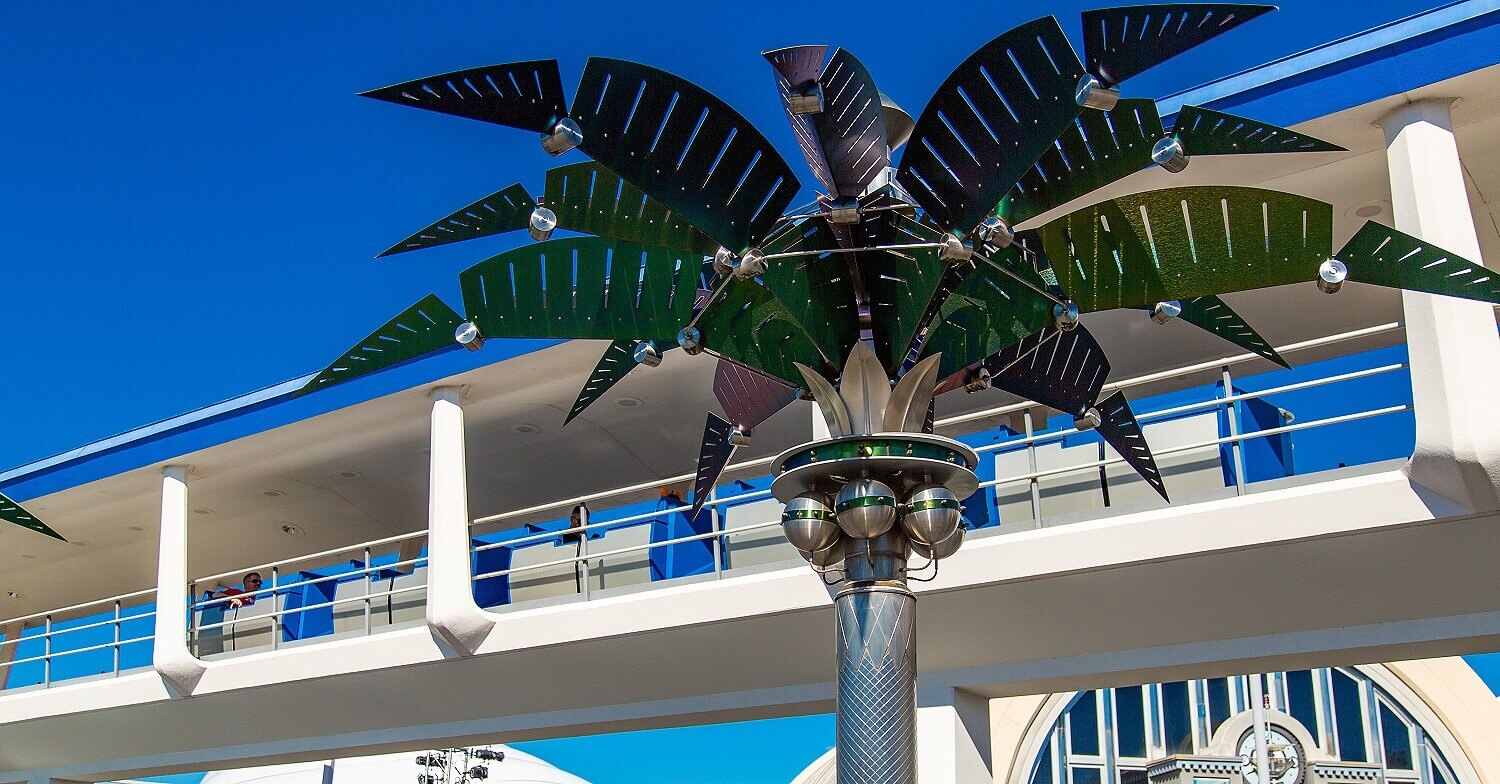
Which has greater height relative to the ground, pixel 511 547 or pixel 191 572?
pixel 191 572

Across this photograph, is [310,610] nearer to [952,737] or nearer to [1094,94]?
[952,737]

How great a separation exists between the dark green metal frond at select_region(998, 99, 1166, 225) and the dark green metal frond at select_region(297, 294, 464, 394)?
224 centimetres

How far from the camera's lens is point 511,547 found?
14.5 metres

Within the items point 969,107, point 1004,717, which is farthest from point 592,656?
point 1004,717

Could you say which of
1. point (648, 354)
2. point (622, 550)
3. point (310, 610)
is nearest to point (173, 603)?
point (310, 610)

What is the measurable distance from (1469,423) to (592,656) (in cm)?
731

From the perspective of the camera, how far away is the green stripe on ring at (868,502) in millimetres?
4762

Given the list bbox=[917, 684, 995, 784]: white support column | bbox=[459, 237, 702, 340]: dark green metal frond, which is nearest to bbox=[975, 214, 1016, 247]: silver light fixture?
bbox=[459, 237, 702, 340]: dark green metal frond

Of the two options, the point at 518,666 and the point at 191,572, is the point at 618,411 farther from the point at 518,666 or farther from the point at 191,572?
the point at 191,572

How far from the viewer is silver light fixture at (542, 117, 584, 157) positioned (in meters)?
4.39

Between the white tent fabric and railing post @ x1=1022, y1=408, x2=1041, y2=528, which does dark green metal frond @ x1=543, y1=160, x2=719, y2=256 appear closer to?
railing post @ x1=1022, y1=408, x2=1041, y2=528

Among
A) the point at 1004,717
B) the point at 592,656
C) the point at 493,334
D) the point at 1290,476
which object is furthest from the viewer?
the point at 1004,717

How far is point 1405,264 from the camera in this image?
16.9 ft

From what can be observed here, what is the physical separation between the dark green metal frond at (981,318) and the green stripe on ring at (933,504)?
734mm
